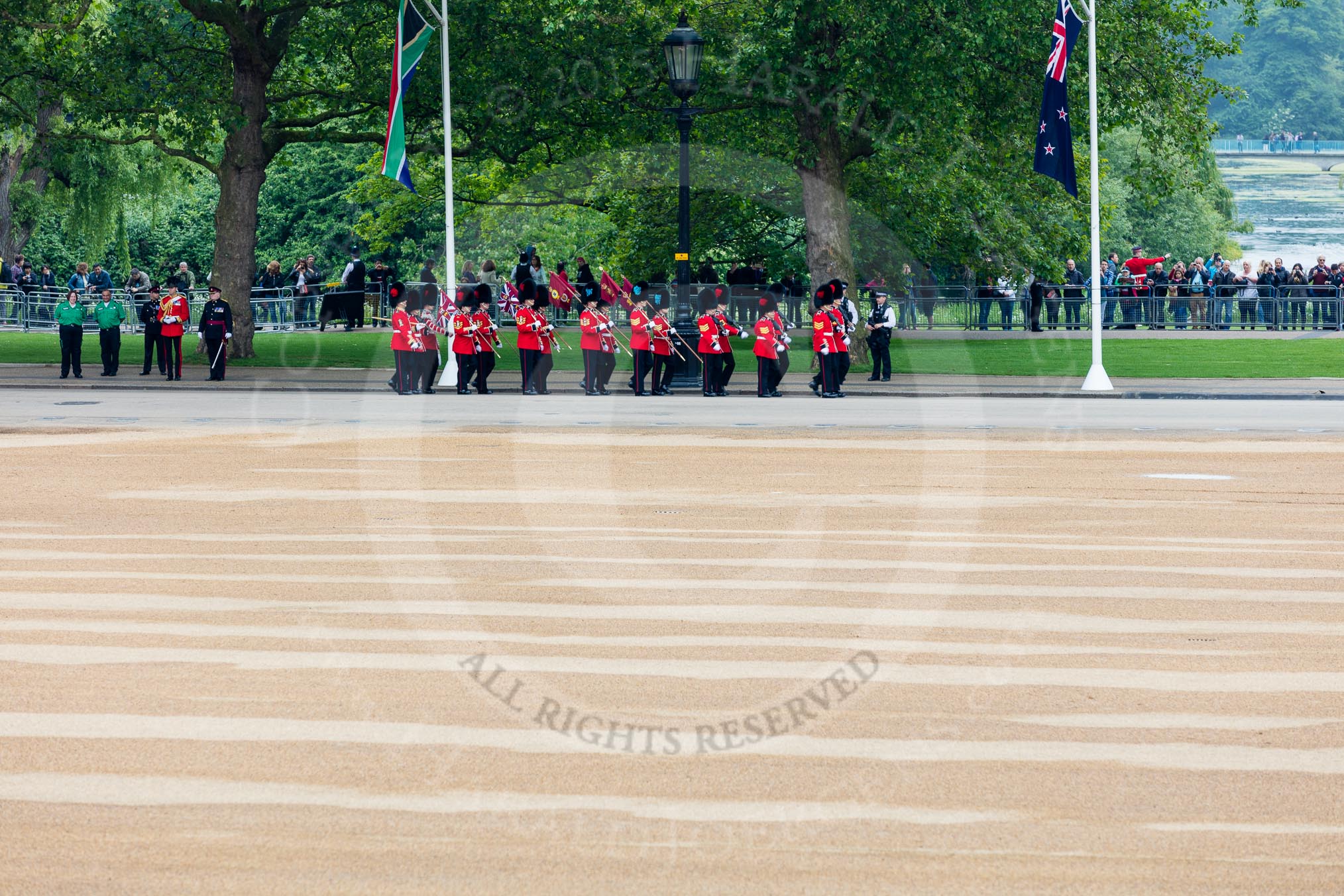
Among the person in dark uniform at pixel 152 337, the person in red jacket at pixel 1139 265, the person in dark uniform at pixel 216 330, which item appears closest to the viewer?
the person in dark uniform at pixel 216 330

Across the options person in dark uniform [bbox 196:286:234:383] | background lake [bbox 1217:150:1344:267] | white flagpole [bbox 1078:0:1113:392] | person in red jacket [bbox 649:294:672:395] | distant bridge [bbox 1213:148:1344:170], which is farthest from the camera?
distant bridge [bbox 1213:148:1344:170]

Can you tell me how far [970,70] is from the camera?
101 feet

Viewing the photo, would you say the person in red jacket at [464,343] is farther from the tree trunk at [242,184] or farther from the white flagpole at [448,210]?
the tree trunk at [242,184]

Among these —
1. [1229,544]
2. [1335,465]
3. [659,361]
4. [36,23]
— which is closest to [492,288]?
[36,23]

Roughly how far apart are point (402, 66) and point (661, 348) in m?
7.01

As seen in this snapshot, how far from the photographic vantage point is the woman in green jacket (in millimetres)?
31438

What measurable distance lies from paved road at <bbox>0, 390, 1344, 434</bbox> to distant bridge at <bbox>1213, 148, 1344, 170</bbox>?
132 metres

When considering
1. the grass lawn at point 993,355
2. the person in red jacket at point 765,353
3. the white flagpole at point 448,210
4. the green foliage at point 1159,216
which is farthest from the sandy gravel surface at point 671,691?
the green foliage at point 1159,216

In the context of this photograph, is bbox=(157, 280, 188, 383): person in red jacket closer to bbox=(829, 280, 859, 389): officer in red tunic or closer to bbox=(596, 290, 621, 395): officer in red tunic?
bbox=(596, 290, 621, 395): officer in red tunic

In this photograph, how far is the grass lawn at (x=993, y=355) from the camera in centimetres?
3250

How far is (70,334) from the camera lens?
31.5 metres

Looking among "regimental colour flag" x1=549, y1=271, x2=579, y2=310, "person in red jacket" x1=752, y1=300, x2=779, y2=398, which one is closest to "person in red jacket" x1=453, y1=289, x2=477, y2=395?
"person in red jacket" x1=752, y1=300, x2=779, y2=398

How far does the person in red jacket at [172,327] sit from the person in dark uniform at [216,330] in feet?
1.44

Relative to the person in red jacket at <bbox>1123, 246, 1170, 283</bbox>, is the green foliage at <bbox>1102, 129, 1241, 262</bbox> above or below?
above
